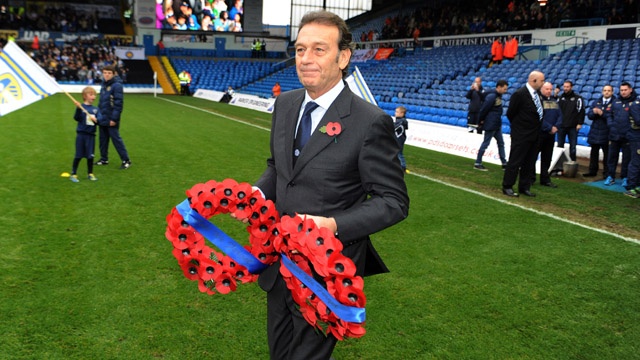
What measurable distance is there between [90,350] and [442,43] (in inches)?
1158

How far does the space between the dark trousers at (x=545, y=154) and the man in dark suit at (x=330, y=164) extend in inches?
350

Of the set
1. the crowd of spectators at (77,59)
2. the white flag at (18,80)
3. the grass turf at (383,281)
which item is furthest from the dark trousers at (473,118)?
the crowd of spectators at (77,59)

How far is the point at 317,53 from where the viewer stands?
6.71 feet

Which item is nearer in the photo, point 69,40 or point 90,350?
point 90,350

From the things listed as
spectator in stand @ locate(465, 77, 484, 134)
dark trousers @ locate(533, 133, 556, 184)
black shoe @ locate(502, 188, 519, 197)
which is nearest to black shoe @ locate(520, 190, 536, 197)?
black shoe @ locate(502, 188, 519, 197)

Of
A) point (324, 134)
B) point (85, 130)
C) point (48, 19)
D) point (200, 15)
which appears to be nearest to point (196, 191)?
point (324, 134)

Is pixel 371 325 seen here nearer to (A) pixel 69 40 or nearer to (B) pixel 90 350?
(B) pixel 90 350

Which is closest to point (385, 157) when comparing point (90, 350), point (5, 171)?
point (90, 350)

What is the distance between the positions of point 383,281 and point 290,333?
2.87m

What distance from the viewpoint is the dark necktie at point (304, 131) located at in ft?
7.06

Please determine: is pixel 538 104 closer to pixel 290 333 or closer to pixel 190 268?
pixel 290 333

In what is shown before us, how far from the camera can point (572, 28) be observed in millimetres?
21734

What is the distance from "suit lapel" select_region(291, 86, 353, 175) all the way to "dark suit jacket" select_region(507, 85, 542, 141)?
283 inches

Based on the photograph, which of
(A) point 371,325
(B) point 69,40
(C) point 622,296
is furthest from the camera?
(B) point 69,40
